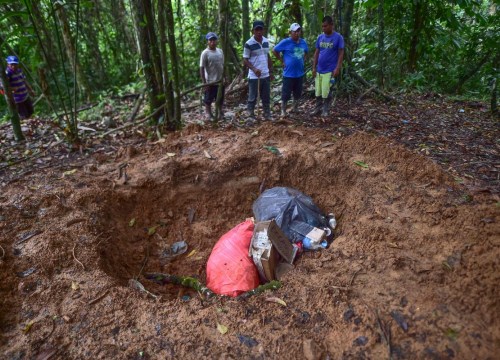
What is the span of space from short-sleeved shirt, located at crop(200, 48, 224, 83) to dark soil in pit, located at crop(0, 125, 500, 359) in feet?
5.85

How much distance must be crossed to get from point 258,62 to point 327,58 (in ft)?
3.58

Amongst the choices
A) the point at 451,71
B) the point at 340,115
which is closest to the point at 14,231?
the point at 340,115

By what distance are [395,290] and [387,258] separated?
0.33m

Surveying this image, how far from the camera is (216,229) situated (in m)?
3.80

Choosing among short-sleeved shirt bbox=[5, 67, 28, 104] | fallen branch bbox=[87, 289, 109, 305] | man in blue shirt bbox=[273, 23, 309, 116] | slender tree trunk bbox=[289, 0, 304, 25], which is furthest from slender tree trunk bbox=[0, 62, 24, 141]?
slender tree trunk bbox=[289, 0, 304, 25]

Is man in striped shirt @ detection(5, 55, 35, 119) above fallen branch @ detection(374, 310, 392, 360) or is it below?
above

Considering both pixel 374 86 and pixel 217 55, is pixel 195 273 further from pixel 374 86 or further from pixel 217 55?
pixel 374 86

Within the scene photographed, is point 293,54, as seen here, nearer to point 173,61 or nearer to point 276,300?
point 173,61

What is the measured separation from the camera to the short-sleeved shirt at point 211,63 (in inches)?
215

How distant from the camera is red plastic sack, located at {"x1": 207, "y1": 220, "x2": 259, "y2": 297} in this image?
2.72 meters

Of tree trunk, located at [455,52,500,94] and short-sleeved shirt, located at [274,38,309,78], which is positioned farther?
tree trunk, located at [455,52,500,94]

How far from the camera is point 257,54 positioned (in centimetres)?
525

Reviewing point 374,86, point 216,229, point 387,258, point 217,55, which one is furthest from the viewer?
point 374,86

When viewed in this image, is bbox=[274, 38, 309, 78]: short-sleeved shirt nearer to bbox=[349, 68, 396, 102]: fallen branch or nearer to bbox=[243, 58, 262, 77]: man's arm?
bbox=[243, 58, 262, 77]: man's arm
